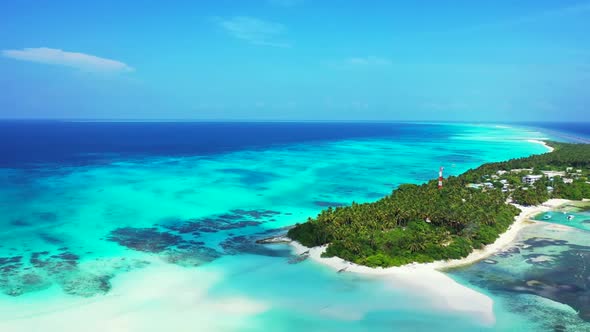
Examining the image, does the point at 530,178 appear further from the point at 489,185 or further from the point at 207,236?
the point at 207,236

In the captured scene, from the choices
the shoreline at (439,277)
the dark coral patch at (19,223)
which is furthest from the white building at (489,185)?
the dark coral patch at (19,223)

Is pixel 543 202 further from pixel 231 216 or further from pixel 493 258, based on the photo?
pixel 231 216

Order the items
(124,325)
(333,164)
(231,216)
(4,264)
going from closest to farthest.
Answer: (124,325) → (4,264) → (231,216) → (333,164)

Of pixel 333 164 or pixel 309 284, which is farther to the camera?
pixel 333 164

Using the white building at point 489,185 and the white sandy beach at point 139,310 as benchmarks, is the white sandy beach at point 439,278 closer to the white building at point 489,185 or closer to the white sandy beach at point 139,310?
the white sandy beach at point 139,310

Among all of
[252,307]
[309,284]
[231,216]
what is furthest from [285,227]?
[252,307]

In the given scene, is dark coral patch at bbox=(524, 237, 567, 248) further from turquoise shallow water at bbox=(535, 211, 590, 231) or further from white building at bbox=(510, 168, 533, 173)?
white building at bbox=(510, 168, 533, 173)

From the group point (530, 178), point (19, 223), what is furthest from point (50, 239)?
point (530, 178)
